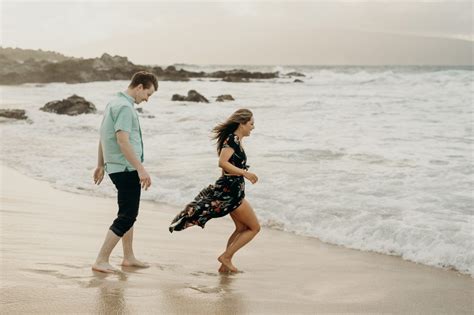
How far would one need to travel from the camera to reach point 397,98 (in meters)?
35.7

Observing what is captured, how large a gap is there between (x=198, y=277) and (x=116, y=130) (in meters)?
1.33

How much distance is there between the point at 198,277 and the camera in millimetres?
5383

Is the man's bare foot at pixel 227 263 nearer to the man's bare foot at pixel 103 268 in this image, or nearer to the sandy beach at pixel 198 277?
the sandy beach at pixel 198 277

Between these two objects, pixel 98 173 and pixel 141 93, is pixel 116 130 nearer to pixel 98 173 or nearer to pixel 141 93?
pixel 141 93

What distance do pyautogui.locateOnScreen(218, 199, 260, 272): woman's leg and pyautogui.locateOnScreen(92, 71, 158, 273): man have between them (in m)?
0.86

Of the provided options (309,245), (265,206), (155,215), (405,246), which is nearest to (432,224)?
(405,246)

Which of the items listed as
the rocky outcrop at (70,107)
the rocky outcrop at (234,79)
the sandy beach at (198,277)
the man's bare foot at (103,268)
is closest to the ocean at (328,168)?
the sandy beach at (198,277)

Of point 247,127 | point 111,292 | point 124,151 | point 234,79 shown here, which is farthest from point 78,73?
point 111,292

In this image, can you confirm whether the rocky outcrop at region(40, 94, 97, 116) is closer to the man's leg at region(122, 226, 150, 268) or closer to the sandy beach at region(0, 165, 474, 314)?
the sandy beach at region(0, 165, 474, 314)

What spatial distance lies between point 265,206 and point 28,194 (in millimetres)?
3278

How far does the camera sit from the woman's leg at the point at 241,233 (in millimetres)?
5664

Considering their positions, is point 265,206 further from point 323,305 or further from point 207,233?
point 323,305

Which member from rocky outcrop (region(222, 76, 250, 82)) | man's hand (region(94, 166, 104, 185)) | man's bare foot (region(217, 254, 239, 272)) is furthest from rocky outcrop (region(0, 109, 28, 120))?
rocky outcrop (region(222, 76, 250, 82))

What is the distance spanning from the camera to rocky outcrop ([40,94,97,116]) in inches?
968
